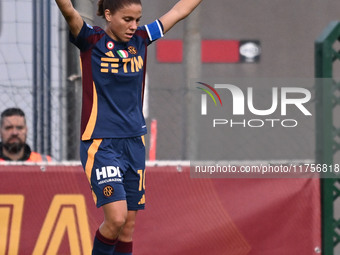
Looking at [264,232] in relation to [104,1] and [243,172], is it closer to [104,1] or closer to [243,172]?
[243,172]

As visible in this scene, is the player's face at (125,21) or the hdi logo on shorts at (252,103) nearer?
the player's face at (125,21)

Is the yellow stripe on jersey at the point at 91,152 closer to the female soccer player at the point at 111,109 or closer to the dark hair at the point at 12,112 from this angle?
the female soccer player at the point at 111,109

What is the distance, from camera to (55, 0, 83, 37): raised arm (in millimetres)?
5090

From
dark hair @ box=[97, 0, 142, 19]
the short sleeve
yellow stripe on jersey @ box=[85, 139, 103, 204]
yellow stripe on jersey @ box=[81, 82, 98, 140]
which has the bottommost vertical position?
yellow stripe on jersey @ box=[85, 139, 103, 204]

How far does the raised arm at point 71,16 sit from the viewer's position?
5.09 metres

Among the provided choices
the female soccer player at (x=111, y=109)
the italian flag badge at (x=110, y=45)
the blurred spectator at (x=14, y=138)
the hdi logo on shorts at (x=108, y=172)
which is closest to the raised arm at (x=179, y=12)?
the female soccer player at (x=111, y=109)

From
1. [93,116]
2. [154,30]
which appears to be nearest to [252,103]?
[154,30]

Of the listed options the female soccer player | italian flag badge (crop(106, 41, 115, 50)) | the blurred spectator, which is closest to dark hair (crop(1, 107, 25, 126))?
the blurred spectator

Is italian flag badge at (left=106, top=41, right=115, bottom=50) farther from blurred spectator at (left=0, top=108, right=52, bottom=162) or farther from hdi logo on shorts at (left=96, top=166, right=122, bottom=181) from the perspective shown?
blurred spectator at (left=0, top=108, right=52, bottom=162)

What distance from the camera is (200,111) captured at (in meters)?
7.12

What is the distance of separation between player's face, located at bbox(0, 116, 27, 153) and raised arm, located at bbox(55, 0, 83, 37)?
80.7 inches

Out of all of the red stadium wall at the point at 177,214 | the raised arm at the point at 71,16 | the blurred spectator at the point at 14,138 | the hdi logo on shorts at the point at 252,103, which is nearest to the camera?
the raised arm at the point at 71,16

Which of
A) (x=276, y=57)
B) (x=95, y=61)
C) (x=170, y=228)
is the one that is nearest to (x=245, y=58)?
(x=276, y=57)

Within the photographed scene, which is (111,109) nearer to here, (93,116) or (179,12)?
(93,116)
